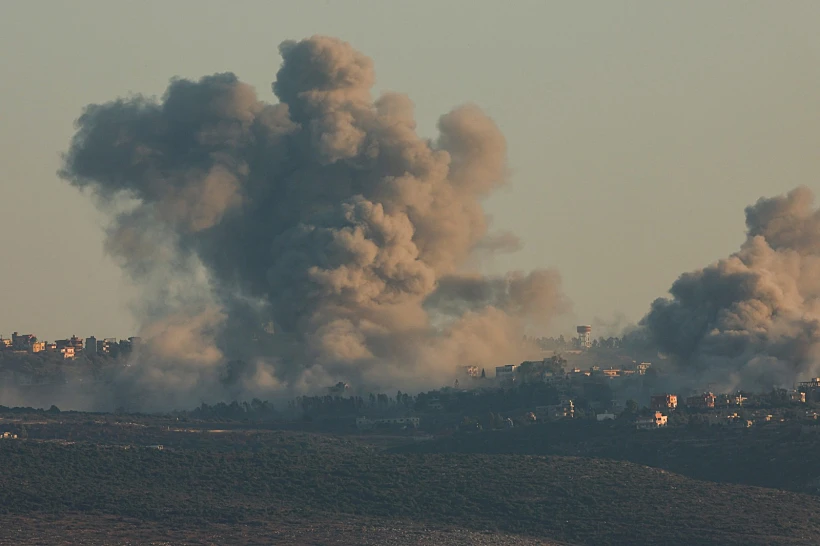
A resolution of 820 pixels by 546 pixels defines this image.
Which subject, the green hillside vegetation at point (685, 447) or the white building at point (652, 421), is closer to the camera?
the green hillside vegetation at point (685, 447)

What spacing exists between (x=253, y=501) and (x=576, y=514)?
66.5ft

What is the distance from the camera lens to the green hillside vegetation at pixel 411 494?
5408 inches

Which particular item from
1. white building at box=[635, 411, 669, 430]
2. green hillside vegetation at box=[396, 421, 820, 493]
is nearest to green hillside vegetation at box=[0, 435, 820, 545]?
green hillside vegetation at box=[396, 421, 820, 493]

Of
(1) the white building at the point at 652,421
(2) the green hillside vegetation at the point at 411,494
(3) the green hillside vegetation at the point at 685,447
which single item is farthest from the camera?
(1) the white building at the point at 652,421

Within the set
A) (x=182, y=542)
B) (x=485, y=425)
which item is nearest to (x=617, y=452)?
(x=485, y=425)

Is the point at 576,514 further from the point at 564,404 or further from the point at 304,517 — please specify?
the point at 564,404

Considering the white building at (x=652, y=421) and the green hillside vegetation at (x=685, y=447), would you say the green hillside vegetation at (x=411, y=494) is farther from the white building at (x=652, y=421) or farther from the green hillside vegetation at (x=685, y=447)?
the white building at (x=652, y=421)

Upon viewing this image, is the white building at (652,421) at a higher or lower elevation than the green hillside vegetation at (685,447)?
higher

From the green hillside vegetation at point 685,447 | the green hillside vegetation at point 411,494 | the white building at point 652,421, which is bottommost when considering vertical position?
the green hillside vegetation at point 411,494

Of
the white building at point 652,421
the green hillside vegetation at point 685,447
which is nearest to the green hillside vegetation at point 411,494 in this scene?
the green hillside vegetation at point 685,447

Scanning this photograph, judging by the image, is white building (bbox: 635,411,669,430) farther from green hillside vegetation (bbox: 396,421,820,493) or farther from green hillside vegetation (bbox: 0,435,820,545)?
green hillside vegetation (bbox: 0,435,820,545)

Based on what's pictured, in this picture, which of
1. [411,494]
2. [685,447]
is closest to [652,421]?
[685,447]

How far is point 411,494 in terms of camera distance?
148 meters

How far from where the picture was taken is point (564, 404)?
7682 inches
